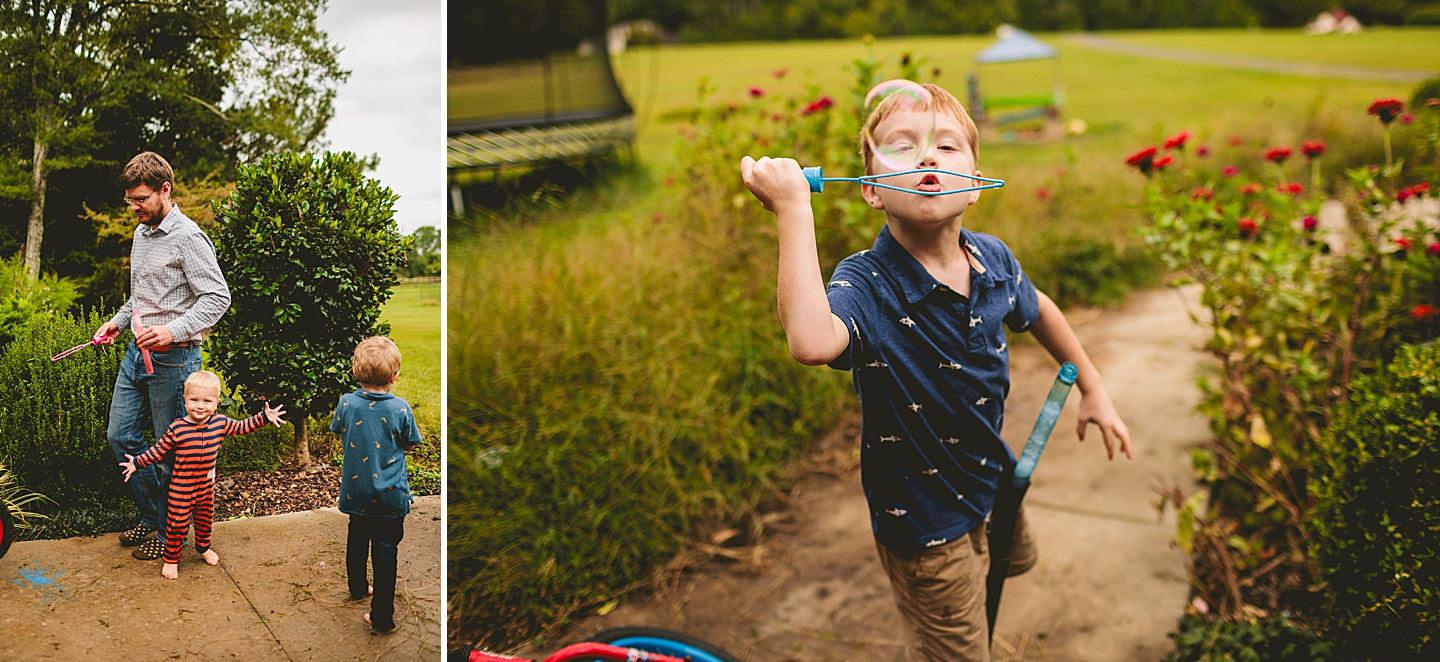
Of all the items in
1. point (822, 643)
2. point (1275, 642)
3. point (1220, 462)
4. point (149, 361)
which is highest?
point (149, 361)

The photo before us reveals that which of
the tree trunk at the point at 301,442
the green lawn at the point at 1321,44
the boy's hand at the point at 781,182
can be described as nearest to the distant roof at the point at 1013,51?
the green lawn at the point at 1321,44

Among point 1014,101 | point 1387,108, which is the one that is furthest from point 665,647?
point 1014,101

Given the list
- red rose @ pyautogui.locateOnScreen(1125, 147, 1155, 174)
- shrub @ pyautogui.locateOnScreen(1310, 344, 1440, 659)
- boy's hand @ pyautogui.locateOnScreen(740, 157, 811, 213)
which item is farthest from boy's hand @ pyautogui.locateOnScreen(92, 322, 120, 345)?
shrub @ pyautogui.locateOnScreen(1310, 344, 1440, 659)

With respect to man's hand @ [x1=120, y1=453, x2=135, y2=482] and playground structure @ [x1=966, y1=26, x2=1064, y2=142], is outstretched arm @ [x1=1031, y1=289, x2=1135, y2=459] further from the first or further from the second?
playground structure @ [x1=966, y1=26, x2=1064, y2=142]

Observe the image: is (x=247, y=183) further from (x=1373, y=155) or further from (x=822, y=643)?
(x=1373, y=155)

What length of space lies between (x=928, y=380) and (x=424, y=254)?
1026mm

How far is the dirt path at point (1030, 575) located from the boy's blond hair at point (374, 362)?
49.1 inches

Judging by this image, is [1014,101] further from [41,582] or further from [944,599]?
[41,582]

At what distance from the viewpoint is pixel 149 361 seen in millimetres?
1567

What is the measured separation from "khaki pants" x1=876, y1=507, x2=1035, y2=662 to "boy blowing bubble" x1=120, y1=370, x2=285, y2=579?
1.31 metres

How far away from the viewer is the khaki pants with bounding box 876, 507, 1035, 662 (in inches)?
71.9

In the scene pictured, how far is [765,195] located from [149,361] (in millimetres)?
1105

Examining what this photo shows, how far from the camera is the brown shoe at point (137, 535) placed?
5.17 feet

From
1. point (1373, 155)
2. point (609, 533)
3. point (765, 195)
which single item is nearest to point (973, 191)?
point (765, 195)
